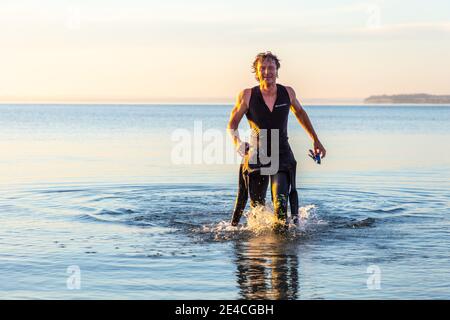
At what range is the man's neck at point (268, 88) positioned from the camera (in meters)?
10.2

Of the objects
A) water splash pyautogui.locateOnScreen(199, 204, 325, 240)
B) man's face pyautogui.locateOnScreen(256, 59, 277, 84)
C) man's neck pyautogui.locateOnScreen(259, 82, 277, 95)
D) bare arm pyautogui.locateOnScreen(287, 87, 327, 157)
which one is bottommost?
water splash pyautogui.locateOnScreen(199, 204, 325, 240)

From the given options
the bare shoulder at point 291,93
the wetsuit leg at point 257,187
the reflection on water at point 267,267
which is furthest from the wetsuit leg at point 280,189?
A: the bare shoulder at point 291,93

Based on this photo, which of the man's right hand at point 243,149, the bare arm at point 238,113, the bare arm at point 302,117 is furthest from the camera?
the bare arm at point 302,117

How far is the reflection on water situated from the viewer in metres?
7.86

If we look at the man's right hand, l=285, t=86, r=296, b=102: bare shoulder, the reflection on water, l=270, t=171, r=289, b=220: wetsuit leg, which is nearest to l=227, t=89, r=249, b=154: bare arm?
the man's right hand

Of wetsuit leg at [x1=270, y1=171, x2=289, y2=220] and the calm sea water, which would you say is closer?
the calm sea water

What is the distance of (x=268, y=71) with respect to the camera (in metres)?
10.2

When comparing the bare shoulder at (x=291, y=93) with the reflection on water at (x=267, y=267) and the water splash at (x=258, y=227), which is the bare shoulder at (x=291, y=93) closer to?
the water splash at (x=258, y=227)

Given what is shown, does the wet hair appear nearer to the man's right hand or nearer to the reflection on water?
the man's right hand

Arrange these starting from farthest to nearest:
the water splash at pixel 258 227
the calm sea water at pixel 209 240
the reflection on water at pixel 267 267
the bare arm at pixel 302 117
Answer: the water splash at pixel 258 227 < the bare arm at pixel 302 117 < the calm sea water at pixel 209 240 < the reflection on water at pixel 267 267

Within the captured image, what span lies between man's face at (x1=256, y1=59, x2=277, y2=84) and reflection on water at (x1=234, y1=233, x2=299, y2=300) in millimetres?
A: 2013

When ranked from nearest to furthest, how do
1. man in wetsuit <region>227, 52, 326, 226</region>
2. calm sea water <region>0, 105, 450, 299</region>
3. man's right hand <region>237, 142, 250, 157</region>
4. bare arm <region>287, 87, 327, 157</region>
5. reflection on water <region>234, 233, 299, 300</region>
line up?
1. reflection on water <region>234, 233, 299, 300</region>
2. calm sea water <region>0, 105, 450, 299</region>
3. man's right hand <region>237, 142, 250, 157</region>
4. man in wetsuit <region>227, 52, 326, 226</region>
5. bare arm <region>287, 87, 327, 157</region>

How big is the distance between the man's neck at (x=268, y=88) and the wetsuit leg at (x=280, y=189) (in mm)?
1010

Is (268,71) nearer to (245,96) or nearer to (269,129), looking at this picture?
Answer: (245,96)
